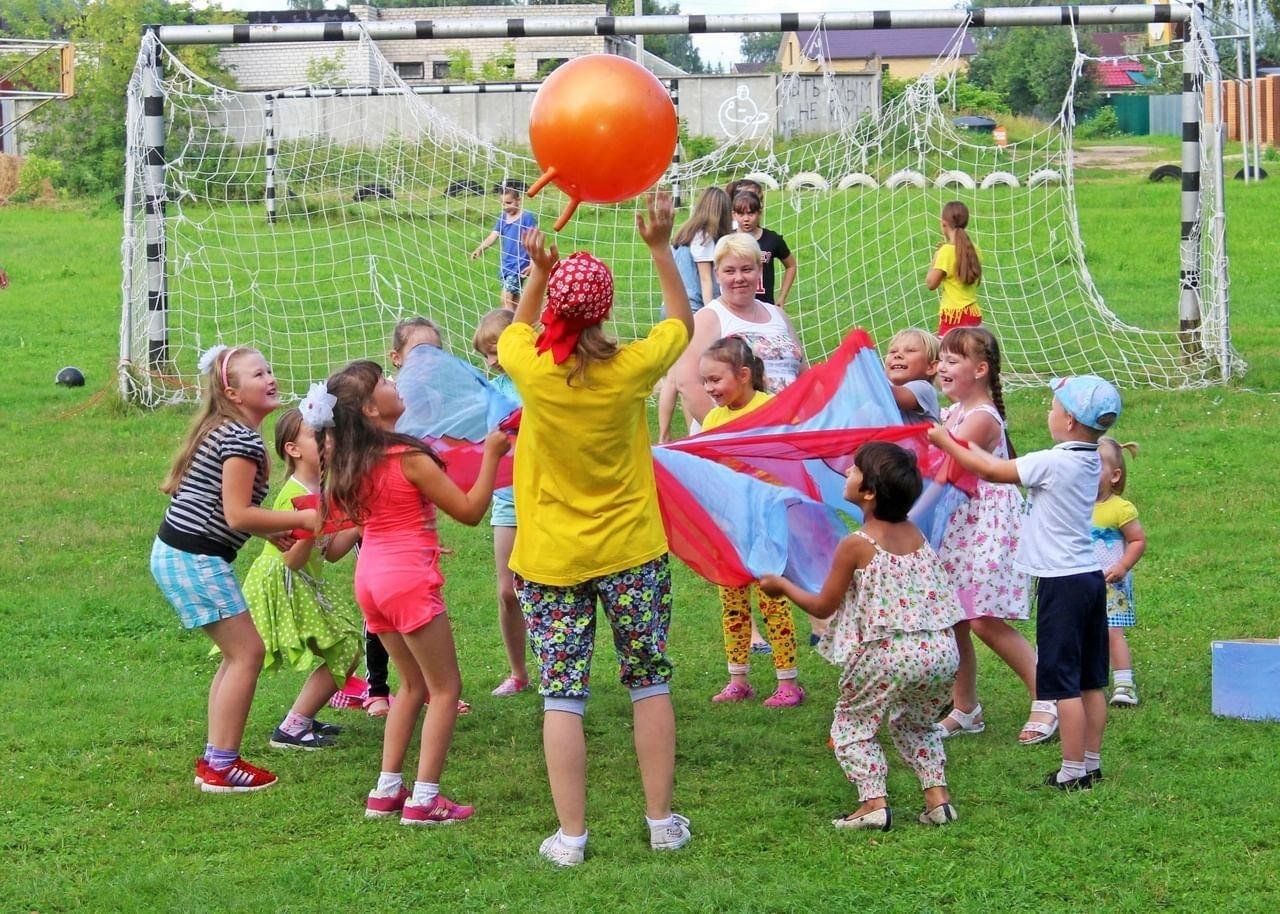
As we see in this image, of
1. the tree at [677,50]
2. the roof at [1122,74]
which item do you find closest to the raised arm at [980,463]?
the roof at [1122,74]

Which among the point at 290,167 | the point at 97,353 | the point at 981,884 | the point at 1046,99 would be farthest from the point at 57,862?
the point at 1046,99

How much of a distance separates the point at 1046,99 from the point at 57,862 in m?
52.6

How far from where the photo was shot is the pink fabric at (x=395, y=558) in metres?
4.94

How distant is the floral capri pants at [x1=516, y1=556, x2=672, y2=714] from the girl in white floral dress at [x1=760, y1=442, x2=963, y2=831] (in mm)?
581

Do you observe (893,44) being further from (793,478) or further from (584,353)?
(584,353)

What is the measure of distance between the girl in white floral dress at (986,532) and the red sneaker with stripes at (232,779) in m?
2.46

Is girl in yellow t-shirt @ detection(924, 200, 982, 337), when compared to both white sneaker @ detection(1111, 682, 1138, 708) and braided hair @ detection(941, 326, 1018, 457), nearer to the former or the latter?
white sneaker @ detection(1111, 682, 1138, 708)

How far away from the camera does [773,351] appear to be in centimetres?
658

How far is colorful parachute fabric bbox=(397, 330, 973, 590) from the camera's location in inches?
211

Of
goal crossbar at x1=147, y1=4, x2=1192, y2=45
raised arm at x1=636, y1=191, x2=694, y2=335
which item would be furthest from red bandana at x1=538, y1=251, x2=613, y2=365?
goal crossbar at x1=147, y1=4, x2=1192, y2=45

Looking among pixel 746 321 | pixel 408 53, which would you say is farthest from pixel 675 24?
pixel 408 53

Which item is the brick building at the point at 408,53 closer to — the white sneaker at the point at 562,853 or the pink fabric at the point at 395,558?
the pink fabric at the point at 395,558

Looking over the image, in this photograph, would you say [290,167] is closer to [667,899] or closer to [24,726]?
[24,726]

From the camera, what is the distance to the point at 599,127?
4836 millimetres
